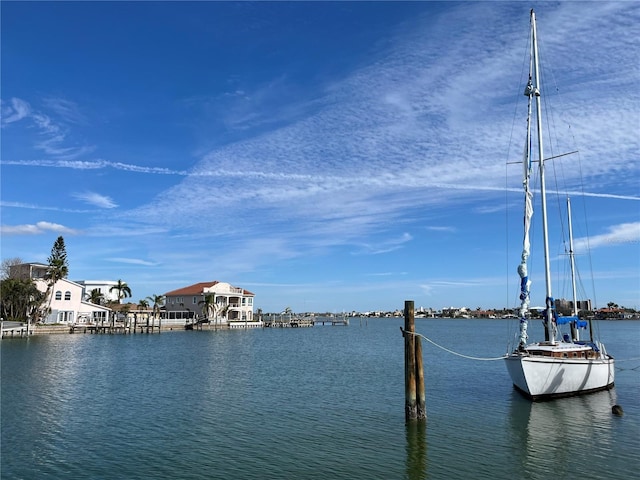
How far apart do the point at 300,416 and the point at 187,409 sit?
6.16 m

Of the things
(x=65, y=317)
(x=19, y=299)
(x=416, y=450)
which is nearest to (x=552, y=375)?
(x=416, y=450)

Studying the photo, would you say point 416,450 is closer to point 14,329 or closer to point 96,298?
point 14,329

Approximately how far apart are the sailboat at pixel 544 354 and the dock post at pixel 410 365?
305 inches

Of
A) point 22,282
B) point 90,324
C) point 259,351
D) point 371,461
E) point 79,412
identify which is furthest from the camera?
point 90,324

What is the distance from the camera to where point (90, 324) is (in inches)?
3236

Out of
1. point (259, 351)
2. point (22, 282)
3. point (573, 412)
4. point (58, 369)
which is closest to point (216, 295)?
point (22, 282)

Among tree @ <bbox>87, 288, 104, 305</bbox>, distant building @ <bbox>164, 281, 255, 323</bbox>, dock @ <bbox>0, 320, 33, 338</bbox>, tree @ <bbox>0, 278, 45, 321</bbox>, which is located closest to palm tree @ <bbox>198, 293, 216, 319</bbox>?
distant building @ <bbox>164, 281, 255, 323</bbox>

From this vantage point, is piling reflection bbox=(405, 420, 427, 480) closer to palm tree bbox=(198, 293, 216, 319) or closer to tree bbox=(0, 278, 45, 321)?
tree bbox=(0, 278, 45, 321)

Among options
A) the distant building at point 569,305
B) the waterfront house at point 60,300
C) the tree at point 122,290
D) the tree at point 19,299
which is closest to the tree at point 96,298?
the tree at point 122,290

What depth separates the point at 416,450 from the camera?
18.0 m

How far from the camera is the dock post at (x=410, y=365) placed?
20.7 m

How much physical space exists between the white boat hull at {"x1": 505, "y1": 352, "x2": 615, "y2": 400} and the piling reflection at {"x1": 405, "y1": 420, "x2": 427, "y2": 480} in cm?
788

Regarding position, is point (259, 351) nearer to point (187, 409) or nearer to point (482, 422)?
point (187, 409)

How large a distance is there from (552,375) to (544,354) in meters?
1.15
